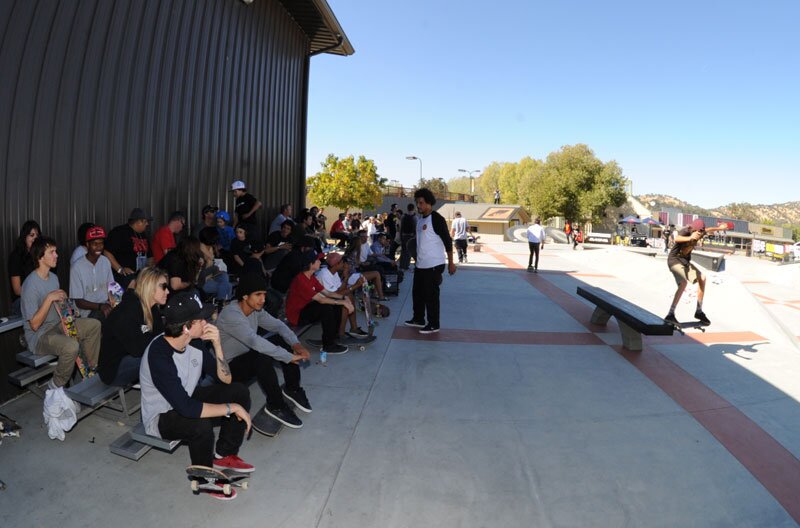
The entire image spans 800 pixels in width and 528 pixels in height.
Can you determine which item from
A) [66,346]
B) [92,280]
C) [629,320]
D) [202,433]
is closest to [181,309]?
[202,433]

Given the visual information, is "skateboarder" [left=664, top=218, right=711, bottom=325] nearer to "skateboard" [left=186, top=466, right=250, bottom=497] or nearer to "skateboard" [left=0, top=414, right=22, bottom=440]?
"skateboard" [left=186, top=466, right=250, bottom=497]

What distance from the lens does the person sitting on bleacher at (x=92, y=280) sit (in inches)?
171

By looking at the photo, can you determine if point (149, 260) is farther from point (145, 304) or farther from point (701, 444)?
point (701, 444)

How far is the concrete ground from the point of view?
2826 mm

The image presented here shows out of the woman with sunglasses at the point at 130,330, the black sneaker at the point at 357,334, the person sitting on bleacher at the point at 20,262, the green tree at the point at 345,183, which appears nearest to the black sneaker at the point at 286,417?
the woman with sunglasses at the point at 130,330

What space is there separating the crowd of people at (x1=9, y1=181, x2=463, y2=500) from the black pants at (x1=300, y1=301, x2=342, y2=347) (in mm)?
13

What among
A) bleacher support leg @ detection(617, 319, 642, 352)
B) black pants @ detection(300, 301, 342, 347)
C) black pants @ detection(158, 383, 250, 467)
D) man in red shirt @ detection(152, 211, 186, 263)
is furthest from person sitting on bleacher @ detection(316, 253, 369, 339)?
bleacher support leg @ detection(617, 319, 642, 352)

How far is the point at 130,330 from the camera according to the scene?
11.5 feet

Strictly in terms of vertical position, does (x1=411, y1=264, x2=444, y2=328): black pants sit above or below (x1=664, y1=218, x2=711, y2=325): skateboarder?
below

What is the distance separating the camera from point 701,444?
146 inches

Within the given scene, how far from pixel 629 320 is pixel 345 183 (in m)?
36.4

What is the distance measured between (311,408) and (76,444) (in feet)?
5.83

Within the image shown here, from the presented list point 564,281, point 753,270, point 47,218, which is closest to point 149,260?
point 47,218

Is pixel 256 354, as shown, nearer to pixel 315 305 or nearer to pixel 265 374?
pixel 265 374
